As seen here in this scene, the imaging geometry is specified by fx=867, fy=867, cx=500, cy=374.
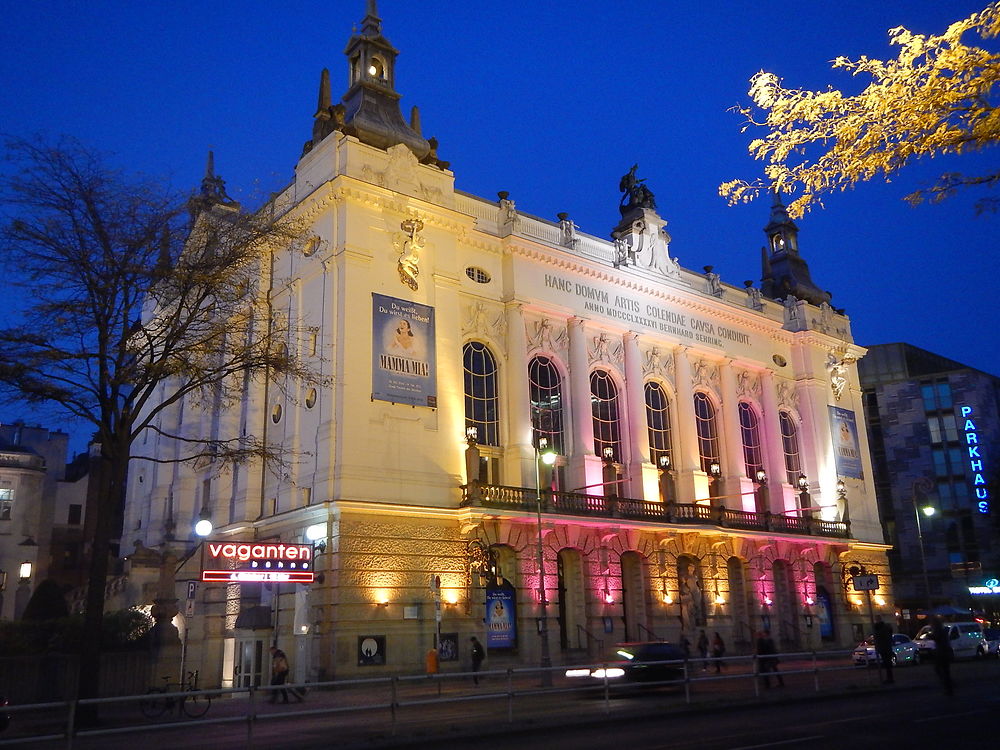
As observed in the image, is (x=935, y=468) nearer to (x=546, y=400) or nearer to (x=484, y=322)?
(x=546, y=400)

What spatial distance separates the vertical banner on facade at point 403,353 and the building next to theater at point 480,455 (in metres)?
0.10

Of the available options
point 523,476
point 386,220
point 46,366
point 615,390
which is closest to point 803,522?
point 615,390

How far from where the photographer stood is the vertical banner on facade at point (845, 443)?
2183 inches

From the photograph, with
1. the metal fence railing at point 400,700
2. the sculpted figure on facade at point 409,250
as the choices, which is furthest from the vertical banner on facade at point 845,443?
the sculpted figure on facade at point 409,250

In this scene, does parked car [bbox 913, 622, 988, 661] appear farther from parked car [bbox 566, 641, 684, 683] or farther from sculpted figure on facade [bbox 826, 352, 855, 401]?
sculpted figure on facade [bbox 826, 352, 855, 401]

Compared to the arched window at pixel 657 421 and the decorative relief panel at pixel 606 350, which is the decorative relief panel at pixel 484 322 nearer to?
the decorative relief panel at pixel 606 350

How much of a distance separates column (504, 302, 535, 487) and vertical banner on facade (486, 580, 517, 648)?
4.56 m

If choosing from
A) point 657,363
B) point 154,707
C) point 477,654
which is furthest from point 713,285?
point 154,707

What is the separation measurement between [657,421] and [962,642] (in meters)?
17.3

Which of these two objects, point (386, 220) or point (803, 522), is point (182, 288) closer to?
point (386, 220)

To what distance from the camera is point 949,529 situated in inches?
2842

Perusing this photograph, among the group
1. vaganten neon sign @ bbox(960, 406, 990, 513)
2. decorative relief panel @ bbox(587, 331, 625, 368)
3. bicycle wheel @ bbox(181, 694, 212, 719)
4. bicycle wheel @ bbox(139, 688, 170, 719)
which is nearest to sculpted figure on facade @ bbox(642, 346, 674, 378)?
decorative relief panel @ bbox(587, 331, 625, 368)

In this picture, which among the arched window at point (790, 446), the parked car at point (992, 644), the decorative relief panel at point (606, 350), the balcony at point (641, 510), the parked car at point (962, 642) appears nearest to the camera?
the balcony at point (641, 510)

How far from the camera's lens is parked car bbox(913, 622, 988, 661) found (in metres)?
37.2
